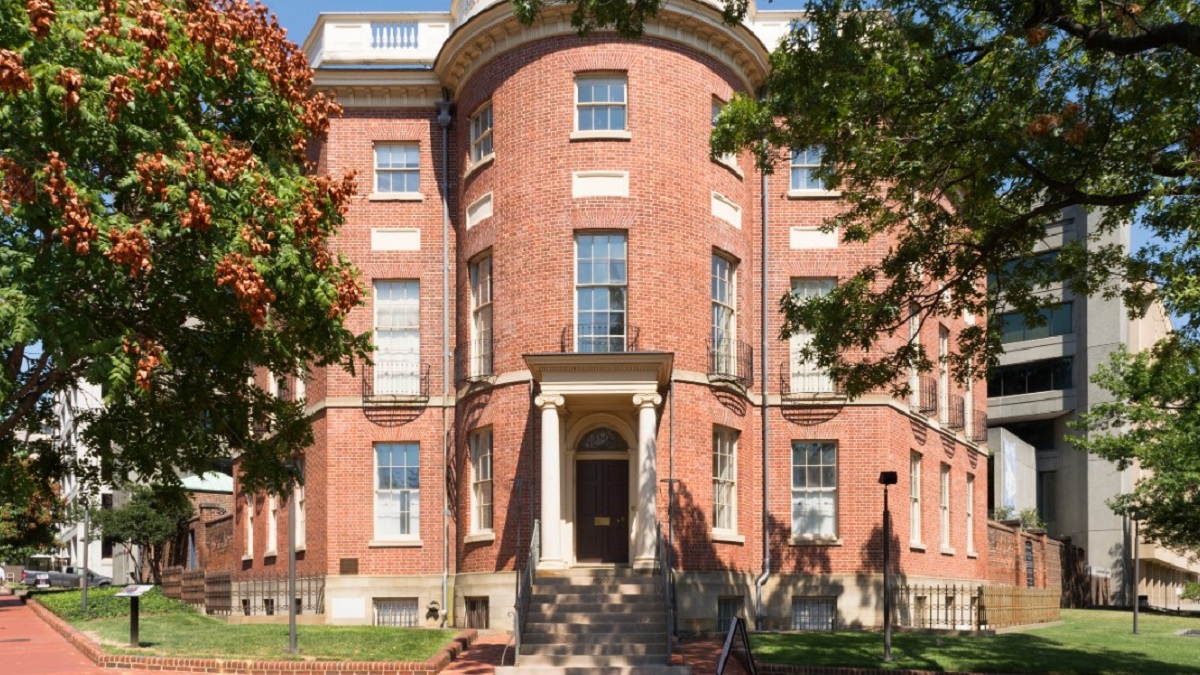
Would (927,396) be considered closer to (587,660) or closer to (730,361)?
(730,361)

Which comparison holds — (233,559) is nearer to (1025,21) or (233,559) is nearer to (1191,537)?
(1025,21)

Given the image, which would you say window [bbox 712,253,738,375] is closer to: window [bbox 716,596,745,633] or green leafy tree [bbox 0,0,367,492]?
window [bbox 716,596,745,633]

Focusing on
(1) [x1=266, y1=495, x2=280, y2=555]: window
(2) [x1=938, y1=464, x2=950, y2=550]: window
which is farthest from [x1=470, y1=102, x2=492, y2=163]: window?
(2) [x1=938, y1=464, x2=950, y2=550]: window

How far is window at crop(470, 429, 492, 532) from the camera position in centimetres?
2573

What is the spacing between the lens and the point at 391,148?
28.1 metres

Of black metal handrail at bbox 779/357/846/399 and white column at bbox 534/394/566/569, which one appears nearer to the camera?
white column at bbox 534/394/566/569

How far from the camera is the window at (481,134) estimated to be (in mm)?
26391

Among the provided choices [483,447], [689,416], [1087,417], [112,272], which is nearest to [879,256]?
[689,416]

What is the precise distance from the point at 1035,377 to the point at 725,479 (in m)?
45.4

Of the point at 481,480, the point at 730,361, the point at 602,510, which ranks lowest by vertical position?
the point at 602,510

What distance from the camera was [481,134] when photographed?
2664cm

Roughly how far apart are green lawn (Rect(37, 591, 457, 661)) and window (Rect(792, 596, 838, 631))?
7579 millimetres

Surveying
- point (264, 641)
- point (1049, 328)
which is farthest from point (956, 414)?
point (1049, 328)

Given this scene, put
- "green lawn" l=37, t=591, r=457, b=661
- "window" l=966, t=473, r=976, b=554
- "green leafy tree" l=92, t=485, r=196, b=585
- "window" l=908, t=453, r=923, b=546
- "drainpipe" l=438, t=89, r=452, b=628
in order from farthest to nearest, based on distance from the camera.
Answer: "green leafy tree" l=92, t=485, r=196, b=585 < "window" l=966, t=473, r=976, b=554 < "window" l=908, t=453, r=923, b=546 < "drainpipe" l=438, t=89, r=452, b=628 < "green lawn" l=37, t=591, r=457, b=661
